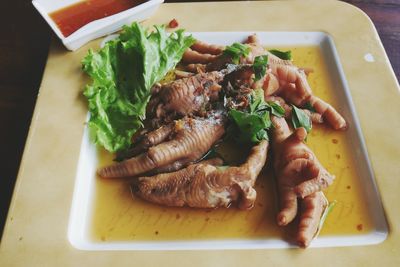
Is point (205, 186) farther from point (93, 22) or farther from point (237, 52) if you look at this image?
point (93, 22)

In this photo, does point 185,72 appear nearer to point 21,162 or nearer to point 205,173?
point 205,173

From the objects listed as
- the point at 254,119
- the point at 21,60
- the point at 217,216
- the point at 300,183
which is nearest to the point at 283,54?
the point at 254,119

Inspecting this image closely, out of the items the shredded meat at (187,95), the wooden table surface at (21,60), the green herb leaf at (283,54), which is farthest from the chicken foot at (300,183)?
the wooden table surface at (21,60)

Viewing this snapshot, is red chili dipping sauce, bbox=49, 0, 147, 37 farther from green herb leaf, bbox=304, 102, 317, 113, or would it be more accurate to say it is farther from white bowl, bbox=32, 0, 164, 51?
green herb leaf, bbox=304, 102, 317, 113

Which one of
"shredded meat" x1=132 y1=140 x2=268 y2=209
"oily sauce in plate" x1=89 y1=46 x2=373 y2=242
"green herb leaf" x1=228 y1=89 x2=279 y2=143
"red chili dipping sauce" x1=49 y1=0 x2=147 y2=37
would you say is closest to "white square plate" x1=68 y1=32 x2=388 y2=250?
"oily sauce in plate" x1=89 y1=46 x2=373 y2=242

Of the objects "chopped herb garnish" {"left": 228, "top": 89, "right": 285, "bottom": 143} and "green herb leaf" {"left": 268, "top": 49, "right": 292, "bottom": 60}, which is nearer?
"chopped herb garnish" {"left": 228, "top": 89, "right": 285, "bottom": 143}
